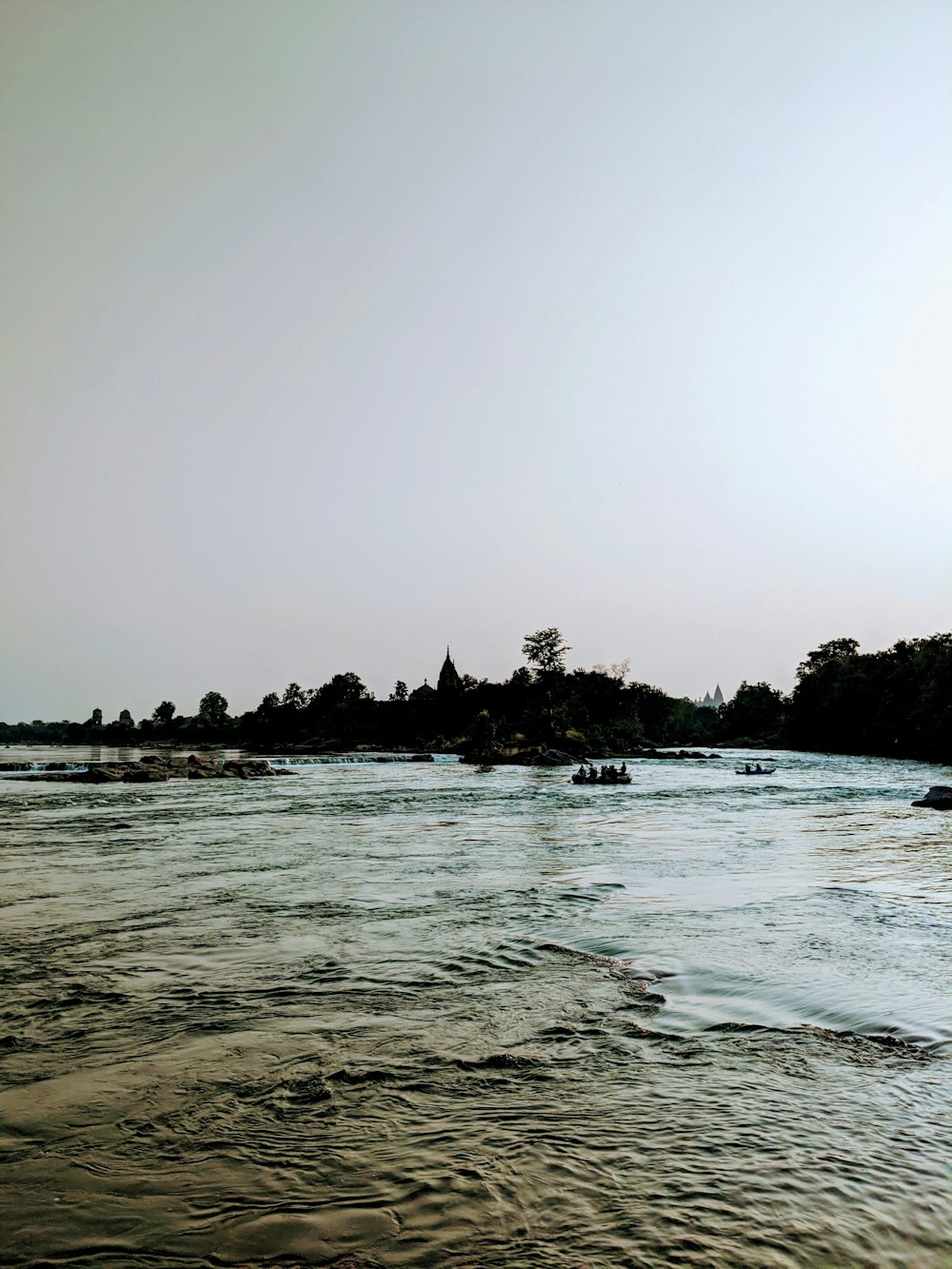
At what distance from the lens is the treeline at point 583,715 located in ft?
298

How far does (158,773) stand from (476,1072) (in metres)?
45.8

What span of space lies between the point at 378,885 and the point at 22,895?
5.48 metres

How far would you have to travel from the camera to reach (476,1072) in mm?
5660

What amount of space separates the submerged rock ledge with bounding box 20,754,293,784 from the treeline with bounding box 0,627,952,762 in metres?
39.6

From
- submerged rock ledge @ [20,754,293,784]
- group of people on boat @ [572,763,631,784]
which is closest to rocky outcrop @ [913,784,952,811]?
group of people on boat @ [572,763,631,784]

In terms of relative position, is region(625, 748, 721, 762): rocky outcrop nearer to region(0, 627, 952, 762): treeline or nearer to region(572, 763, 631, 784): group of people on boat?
region(0, 627, 952, 762): treeline

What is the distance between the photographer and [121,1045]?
6215 millimetres

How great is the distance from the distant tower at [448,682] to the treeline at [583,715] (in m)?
0.28

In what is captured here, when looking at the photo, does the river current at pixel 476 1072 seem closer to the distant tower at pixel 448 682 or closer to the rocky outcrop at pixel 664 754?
the rocky outcrop at pixel 664 754

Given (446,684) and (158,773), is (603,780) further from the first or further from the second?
(446,684)

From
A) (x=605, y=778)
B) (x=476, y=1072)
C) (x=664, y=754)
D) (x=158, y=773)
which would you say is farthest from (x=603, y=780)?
(x=664, y=754)

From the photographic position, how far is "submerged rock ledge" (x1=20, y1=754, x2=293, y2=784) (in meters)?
45.6

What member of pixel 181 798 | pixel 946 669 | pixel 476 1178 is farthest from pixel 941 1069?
pixel 946 669

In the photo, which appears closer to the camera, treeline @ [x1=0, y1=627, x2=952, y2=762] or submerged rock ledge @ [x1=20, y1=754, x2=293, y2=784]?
submerged rock ledge @ [x1=20, y1=754, x2=293, y2=784]
